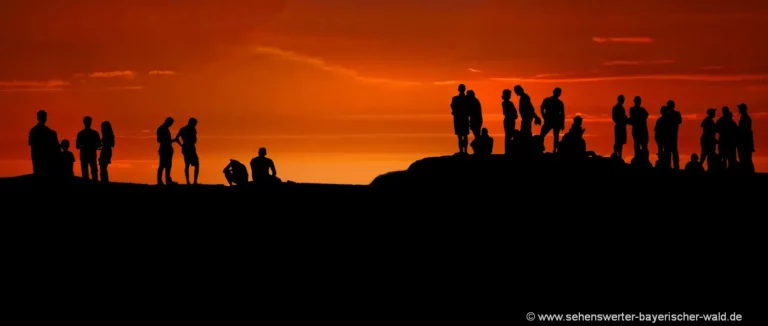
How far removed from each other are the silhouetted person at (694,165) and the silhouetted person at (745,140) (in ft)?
4.97

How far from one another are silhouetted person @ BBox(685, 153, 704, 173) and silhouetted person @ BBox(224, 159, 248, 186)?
14.7 meters

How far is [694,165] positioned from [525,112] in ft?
28.0

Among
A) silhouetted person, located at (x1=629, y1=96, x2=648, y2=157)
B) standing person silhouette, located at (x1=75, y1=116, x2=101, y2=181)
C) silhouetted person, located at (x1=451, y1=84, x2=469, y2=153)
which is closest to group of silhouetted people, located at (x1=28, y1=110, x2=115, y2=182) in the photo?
standing person silhouette, located at (x1=75, y1=116, x2=101, y2=181)

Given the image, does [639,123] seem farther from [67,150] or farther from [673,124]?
[67,150]

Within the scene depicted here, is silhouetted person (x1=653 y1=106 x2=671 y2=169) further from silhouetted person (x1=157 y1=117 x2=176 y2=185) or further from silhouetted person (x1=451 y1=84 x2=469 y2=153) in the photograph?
silhouetted person (x1=157 y1=117 x2=176 y2=185)

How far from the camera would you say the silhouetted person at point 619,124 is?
49.9 m

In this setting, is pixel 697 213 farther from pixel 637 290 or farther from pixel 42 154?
pixel 42 154

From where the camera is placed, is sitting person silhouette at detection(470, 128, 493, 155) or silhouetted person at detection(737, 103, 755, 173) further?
silhouetted person at detection(737, 103, 755, 173)

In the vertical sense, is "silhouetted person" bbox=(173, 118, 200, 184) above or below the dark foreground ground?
above

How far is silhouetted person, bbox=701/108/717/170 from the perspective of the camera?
167 feet

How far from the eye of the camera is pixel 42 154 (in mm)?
46656

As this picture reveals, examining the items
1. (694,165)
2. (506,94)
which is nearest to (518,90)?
(506,94)

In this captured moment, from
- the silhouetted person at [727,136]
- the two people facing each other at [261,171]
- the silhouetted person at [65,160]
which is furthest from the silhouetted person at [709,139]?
the silhouetted person at [65,160]

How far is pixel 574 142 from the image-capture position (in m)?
48.9
